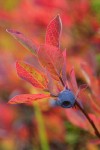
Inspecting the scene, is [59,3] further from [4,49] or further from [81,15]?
[4,49]

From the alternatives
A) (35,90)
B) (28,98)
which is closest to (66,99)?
(28,98)

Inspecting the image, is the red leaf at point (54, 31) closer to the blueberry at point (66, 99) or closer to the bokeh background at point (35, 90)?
the blueberry at point (66, 99)

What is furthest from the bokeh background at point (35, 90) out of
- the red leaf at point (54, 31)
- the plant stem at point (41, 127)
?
the red leaf at point (54, 31)

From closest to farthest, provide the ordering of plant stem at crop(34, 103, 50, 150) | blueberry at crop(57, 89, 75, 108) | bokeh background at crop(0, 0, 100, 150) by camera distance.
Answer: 1. blueberry at crop(57, 89, 75, 108)
2. plant stem at crop(34, 103, 50, 150)
3. bokeh background at crop(0, 0, 100, 150)

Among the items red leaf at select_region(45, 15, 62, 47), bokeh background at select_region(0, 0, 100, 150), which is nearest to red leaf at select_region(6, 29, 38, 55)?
red leaf at select_region(45, 15, 62, 47)

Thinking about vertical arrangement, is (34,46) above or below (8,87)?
above

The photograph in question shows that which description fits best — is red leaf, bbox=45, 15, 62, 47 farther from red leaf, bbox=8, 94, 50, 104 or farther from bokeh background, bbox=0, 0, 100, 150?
bokeh background, bbox=0, 0, 100, 150

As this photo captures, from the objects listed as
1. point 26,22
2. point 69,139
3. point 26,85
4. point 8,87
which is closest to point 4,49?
point 26,22
